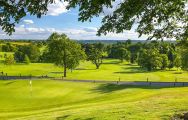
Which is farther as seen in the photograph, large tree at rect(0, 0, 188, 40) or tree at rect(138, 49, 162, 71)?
tree at rect(138, 49, 162, 71)

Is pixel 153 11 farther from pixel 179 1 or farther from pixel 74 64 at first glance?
pixel 74 64

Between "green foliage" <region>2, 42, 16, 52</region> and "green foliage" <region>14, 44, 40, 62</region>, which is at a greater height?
"green foliage" <region>2, 42, 16, 52</region>

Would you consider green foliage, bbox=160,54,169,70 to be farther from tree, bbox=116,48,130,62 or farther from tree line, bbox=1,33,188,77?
tree, bbox=116,48,130,62

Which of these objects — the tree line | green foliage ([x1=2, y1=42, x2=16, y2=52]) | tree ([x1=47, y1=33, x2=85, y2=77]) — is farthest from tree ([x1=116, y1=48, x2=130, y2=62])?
tree ([x1=47, y1=33, x2=85, y2=77])

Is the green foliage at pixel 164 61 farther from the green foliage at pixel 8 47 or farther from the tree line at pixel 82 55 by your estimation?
Result: the green foliage at pixel 8 47

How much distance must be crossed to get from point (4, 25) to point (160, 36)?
9.53m

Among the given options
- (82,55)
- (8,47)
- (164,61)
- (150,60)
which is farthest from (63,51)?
(8,47)

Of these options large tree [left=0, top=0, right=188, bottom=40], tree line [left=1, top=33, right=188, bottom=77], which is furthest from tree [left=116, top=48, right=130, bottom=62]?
large tree [left=0, top=0, right=188, bottom=40]

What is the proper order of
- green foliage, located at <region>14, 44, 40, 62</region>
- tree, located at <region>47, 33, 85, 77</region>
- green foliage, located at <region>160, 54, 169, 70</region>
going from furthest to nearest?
green foliage, located at <region>14, 44, 40, 62</region> → green foliage, located at <region>160, 54, 169, 70</region> → tree, located at <region>47, 33, 85, 77</region>

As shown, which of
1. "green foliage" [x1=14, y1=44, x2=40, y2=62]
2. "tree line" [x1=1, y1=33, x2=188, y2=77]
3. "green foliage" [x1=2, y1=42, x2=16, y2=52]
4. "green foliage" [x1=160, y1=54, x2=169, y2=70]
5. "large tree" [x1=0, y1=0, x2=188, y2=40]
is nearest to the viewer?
"large tree" [x1=0, y1=0, x2=188, y2=40]

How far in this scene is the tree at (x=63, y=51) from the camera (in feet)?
304

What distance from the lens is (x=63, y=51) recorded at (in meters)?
93.5

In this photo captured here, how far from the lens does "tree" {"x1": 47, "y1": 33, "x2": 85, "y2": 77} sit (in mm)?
A: 92750

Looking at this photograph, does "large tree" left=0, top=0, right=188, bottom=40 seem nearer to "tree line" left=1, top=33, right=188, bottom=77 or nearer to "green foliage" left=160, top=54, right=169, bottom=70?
"tree line" left=1, top=33, right=188, bottom=77
